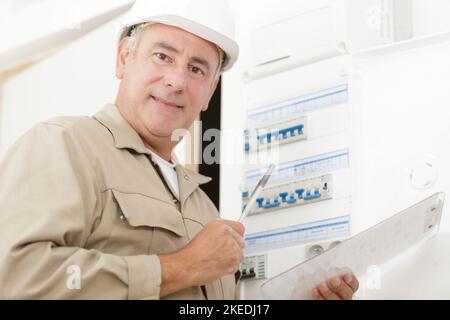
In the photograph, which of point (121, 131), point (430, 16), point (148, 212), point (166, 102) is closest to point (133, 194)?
point (148, 212)

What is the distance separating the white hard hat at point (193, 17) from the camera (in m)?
1.44

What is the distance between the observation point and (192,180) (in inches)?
58.0

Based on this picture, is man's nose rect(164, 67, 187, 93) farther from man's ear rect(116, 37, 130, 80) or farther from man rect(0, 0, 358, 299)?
man's ear rect(116, 37, 130, 80)

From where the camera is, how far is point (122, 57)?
5.00 feet

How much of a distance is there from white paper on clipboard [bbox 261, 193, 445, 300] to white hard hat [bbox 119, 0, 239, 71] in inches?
20.6

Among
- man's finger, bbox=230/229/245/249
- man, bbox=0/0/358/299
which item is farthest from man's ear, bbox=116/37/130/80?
man's finger, bbox=230/229/245/249

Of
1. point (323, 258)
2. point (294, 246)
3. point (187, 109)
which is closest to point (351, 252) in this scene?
point (323, 258)

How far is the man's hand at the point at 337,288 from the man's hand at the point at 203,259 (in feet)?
0.68

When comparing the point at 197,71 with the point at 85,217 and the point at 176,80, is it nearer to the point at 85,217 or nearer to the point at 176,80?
the point at 176,80

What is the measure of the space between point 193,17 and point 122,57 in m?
0.19

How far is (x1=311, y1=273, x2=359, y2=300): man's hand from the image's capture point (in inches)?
54.2
